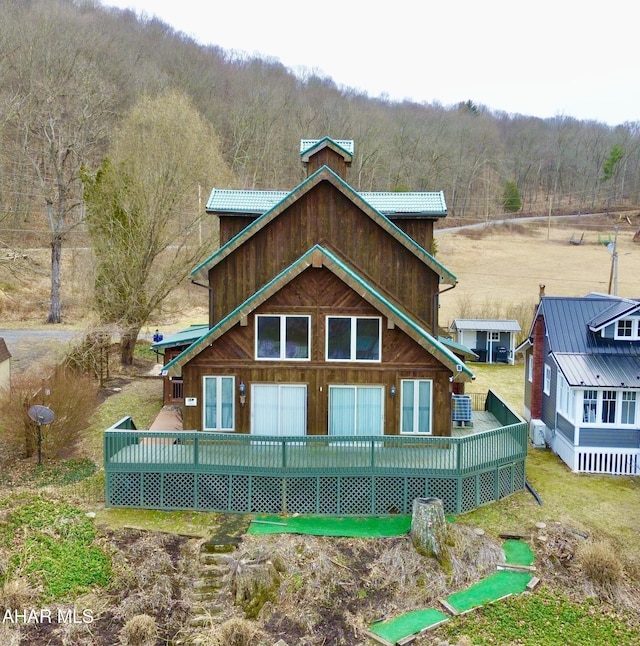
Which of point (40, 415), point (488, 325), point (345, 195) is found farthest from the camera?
point (488, 325)

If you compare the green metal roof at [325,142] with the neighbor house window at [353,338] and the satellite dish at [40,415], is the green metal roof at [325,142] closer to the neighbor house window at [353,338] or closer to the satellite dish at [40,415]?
the neighbor house window at [353,338]

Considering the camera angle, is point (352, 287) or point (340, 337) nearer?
point (352, 287)

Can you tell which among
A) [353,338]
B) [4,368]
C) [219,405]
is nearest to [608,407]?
[353,338]

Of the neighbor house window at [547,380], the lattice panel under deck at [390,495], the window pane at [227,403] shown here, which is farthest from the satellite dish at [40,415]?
the neighbor house window at [547,380]

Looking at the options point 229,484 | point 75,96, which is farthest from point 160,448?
point 75,96

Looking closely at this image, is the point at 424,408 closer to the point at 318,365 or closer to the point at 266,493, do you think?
the point at 318,365

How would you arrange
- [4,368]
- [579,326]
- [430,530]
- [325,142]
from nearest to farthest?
[430,530] < [325,142] < [579,326] < [4,368]

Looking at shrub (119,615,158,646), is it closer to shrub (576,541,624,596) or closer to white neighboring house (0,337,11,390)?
shrub (576,541,624,596)
